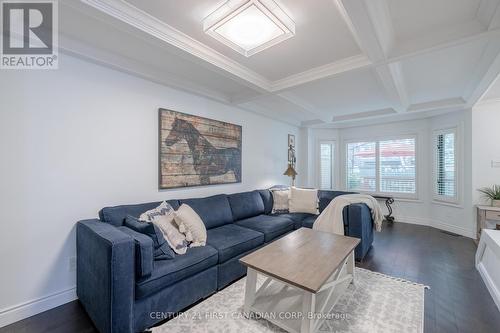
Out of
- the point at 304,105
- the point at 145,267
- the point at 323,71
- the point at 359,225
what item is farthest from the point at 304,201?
the point at 145,267

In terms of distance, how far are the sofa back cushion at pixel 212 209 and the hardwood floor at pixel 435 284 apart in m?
1.36

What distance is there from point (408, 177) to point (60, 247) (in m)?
6.27

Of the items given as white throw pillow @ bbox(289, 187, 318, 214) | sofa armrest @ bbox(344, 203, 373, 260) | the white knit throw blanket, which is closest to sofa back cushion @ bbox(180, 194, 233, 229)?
white throw pillow @ bbox(289, 187, 318, 214)

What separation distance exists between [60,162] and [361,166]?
6.01m

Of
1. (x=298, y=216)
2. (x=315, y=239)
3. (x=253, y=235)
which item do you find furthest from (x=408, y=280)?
(x=253, y=235)

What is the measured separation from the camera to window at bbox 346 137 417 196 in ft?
16.7

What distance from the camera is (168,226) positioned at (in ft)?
6.84

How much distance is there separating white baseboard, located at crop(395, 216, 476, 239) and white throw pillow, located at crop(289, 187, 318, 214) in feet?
9.36

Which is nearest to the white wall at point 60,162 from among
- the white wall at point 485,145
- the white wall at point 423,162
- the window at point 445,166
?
the white wall at point 423,162

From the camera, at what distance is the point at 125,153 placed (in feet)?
8.02

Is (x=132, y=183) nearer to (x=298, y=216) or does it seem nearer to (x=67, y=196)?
(x=67, y=196)

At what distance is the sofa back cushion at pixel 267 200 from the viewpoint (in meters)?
3.79

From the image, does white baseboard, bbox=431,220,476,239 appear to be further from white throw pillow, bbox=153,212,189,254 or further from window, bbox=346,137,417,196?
white throw pillow, bbox=153,212,189,254

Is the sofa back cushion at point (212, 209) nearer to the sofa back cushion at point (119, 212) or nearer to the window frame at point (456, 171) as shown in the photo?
the sofa back cushion at point (119, 212)
